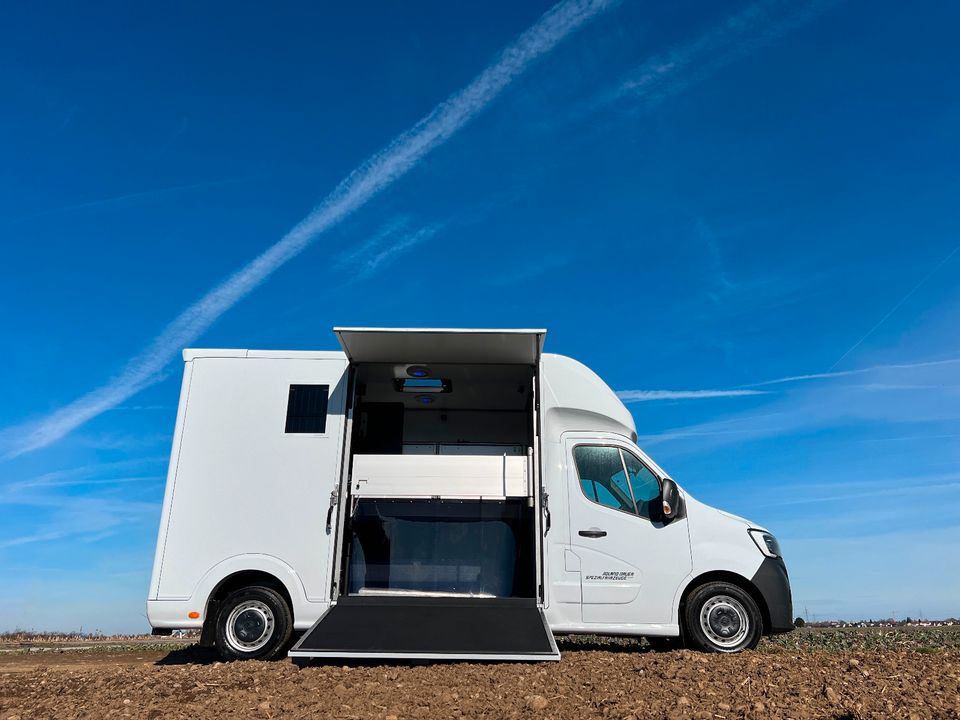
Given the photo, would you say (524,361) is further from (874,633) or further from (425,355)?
(874,633)

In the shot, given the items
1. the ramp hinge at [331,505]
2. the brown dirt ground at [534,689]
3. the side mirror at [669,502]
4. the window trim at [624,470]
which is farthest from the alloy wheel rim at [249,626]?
the side mirror at [669,502]

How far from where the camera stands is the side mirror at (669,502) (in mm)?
7387

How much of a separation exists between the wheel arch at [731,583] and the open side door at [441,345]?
2.85 m

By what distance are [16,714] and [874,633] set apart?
37.5ft

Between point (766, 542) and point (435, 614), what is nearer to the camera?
point (435, 614)

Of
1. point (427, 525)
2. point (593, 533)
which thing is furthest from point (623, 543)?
point (427, 525)

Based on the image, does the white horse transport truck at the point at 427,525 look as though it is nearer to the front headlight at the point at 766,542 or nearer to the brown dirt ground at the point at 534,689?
the front headlight at the point at 766,542

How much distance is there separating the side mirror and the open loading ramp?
5.43 ft

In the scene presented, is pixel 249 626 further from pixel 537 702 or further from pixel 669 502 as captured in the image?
pixel 669 502

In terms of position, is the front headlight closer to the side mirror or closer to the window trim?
the side mirror

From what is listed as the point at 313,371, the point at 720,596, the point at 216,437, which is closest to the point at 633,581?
the point at 720,596

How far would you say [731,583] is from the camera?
7.35 m

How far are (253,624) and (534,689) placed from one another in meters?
3.35

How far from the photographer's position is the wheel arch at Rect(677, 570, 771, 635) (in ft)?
23.9
